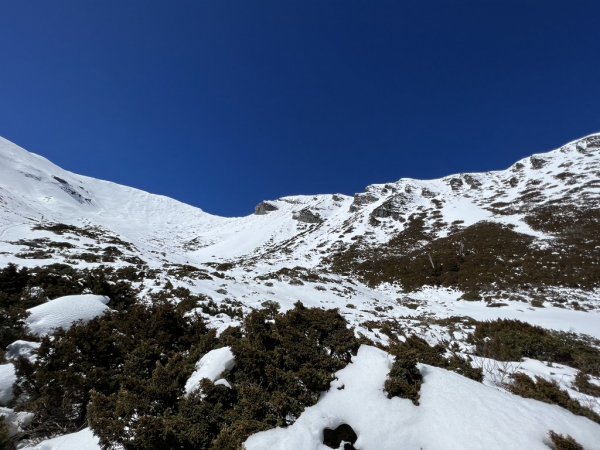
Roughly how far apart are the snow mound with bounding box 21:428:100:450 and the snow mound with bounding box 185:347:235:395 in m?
1.41

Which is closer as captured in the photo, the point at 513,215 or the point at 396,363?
the point at 396,363

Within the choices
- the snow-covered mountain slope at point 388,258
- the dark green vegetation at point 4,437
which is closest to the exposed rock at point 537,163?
the snow-covered mountain slope at point 388,258

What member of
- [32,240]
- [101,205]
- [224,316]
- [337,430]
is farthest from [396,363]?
[101,205]

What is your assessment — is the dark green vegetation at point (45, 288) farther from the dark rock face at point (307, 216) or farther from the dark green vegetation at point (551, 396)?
the dark rock face at point (307, 216)

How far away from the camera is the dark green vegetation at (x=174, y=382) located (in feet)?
13.3

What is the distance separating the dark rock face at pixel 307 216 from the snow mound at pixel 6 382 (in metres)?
68.9

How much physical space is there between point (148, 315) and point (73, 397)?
11.7 ft

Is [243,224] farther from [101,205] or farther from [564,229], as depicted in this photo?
[564,229]

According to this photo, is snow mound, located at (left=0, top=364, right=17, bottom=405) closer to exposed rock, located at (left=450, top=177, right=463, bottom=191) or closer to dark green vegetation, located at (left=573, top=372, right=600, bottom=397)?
dark green vegetation, located at (left=573, top=372, right=600, bottom=397)

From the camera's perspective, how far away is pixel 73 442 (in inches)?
178

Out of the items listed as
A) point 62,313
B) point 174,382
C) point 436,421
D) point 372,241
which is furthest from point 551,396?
point 372,241

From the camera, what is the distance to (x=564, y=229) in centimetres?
3628

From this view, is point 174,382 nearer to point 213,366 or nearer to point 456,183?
point 213,366

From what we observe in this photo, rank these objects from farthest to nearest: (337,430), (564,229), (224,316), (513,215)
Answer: (513,215) < (564,229) < (224,316) < (337,430)
